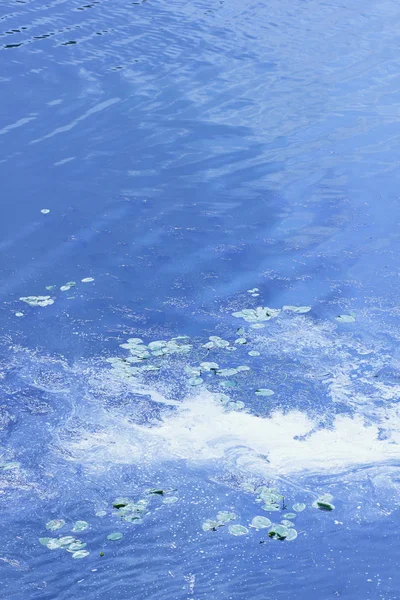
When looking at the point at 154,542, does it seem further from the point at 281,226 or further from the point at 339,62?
the point at 339,62

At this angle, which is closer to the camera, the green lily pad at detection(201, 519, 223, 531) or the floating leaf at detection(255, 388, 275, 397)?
the green lily pad at detection(201, 519, 223, 531)

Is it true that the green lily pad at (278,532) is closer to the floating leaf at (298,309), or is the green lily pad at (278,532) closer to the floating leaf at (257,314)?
the floating leaf at (257,314)

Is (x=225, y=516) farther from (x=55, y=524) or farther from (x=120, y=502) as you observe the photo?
(x=55, y=524)

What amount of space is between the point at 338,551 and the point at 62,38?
9.79 m

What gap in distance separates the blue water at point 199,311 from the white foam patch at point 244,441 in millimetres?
15

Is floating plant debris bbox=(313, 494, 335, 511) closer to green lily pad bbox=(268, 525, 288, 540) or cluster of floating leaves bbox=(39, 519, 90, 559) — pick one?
green lily pad bbox=(268, 525, 288, 540)

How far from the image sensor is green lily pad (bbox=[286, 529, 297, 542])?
417 centimetres

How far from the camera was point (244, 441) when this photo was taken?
4.85m

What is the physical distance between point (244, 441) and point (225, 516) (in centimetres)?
64

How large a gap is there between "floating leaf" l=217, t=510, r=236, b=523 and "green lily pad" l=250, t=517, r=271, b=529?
115 millimetres

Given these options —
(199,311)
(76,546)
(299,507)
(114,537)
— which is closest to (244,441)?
(299,507)

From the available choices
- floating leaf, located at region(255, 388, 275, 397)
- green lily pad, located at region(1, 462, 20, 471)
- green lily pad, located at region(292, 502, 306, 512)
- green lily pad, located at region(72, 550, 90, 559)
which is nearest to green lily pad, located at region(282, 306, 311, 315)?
floating leaf, located at region(255, 388, 275, 397)

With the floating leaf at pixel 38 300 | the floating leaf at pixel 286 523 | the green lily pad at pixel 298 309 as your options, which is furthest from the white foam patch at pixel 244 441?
the floating leaf at pixel 38 300

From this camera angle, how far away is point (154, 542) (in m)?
4.18
